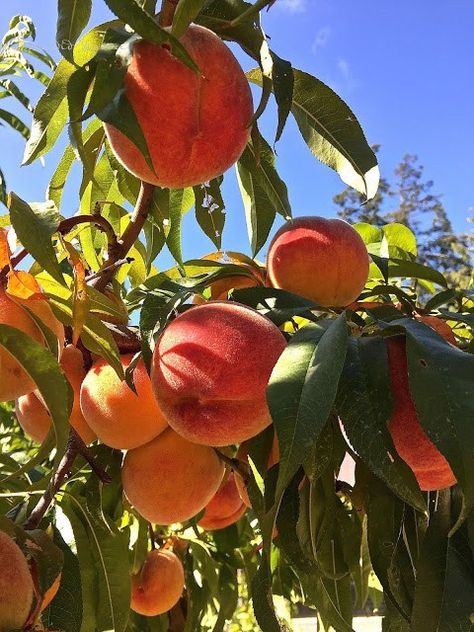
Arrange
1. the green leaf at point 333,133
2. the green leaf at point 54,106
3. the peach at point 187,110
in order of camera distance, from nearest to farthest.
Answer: the peach at point 187,110 < the green leaf at point 54,106 < the green leaf at point 333,133

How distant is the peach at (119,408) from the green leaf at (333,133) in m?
0.44

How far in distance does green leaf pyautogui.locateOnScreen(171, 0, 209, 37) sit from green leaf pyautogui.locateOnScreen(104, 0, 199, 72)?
38mm

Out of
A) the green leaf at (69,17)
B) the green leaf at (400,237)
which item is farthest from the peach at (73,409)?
the green leaf at (400,237)

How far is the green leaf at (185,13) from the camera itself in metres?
0.77

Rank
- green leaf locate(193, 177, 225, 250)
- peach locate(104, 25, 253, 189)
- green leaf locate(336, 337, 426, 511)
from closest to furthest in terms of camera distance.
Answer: green leaf locate(336, 337, 426, 511) → peach locate(104, 25, 253, 189) → green leaf locate(193, 177, 225, 250)

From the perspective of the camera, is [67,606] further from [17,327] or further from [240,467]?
[17,327]

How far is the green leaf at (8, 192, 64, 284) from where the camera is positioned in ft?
2.46

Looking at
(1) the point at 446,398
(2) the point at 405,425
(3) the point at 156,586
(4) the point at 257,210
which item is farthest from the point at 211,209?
(3) the point at 156,586

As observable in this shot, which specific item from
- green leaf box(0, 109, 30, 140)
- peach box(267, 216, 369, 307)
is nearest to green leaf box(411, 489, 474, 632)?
peach box(267, 216, 369, 307)

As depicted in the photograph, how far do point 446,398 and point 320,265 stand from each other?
51 cm

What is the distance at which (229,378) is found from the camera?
831mm

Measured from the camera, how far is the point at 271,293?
99 cm

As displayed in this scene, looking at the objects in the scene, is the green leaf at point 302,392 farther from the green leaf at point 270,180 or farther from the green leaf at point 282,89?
the green leaf at point 270,180

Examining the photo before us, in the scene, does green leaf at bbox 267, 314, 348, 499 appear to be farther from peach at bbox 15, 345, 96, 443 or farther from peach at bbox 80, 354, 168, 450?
peach at bbox 15, 345, 96, 443
